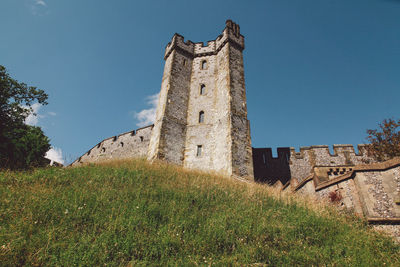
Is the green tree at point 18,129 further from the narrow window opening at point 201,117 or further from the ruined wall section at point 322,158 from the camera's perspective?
the ruined wall section at point 322,158

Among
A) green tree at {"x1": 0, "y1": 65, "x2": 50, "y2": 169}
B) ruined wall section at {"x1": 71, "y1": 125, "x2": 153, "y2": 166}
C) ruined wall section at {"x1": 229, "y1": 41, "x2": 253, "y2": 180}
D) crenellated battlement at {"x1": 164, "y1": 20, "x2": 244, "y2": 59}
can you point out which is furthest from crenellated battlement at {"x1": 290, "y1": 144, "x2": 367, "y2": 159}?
green tree at {"x1": 0, "y1": 65, "x2": 50, "y2": 169}

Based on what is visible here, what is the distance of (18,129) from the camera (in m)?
14.5

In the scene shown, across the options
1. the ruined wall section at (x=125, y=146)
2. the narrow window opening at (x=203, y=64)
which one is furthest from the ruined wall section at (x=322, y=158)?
the ruined wall section at (x=125, y=146)

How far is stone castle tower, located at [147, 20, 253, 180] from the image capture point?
12750 mm

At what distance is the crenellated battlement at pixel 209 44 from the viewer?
17047 mm

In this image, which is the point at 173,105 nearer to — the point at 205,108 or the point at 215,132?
the point at 205,108

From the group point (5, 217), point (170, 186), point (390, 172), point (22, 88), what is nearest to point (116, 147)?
point (22, 88)

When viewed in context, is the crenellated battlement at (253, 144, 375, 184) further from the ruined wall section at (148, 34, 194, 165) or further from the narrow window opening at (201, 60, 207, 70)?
the narrow window opening at (201, 60, 207, 70)

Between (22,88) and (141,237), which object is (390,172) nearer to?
(141,237)

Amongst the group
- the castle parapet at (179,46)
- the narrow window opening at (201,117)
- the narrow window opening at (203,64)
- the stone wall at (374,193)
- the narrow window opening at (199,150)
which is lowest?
the stone wall at (374,193)

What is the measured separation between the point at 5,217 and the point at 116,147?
1592 cm

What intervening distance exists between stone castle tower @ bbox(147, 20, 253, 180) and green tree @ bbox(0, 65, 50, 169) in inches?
239

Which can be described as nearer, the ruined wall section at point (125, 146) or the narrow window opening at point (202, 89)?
A: the narrow window opening at point (202, 89)

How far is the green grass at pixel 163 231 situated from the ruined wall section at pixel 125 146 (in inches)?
437
